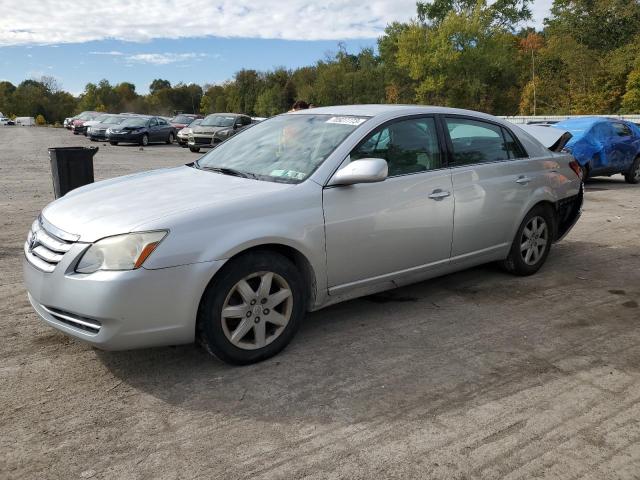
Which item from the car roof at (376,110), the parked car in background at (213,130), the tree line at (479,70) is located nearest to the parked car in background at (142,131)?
the parked car in background at (213,130)

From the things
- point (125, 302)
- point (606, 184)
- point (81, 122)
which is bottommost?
point (606, 184)

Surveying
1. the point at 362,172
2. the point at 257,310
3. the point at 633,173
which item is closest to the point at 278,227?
the point at 257,310

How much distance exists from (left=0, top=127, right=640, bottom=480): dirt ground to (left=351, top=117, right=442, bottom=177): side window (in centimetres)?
117

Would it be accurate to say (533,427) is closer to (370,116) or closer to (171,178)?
(370,116)

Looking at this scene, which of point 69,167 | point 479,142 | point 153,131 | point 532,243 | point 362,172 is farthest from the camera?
point 153,131

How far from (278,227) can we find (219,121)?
21.8 meters

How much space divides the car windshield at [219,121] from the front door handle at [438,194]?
2054cm

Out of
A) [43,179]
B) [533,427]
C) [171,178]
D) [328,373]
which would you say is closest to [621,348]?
[533,427]

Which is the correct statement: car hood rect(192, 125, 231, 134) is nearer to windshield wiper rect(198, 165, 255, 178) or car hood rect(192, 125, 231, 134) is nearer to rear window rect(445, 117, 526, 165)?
rear window rect(445, 117, 526, 165)

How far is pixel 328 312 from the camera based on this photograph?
4.75 metres

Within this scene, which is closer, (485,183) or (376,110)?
(376,110)

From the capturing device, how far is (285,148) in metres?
4.39

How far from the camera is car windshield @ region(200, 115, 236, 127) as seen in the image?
2427 cm

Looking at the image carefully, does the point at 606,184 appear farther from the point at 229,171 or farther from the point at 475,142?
the point at 229,171
